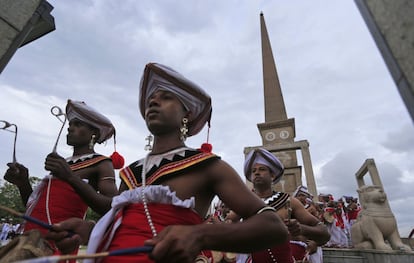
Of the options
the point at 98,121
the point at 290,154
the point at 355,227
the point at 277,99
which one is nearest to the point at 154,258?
the point at 98,121

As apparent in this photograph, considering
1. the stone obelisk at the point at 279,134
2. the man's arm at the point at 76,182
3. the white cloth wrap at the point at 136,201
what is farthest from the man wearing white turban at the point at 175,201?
the stone obelisk at the point at 279,134

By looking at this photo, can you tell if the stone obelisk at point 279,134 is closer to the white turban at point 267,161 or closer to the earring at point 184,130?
the white turban at point 267,161

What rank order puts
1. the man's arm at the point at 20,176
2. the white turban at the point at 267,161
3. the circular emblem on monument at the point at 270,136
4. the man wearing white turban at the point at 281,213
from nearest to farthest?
the man's arm at the point at 20,176
the man wearing white turban at the point at 281,213
the white turban at the point at 267,161
the circular emblem on monument at the point at 270,136

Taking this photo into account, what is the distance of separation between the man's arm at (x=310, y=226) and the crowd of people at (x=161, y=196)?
22 mm

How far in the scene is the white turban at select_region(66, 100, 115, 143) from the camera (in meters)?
2.95

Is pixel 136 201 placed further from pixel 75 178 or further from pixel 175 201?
pixel 75 178

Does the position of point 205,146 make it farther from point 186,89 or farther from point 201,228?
point 201,228

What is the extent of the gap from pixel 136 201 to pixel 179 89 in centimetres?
83

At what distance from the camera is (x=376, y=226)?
6.67m

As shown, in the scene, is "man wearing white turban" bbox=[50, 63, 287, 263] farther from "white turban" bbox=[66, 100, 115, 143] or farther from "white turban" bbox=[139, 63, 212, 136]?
"white turban" bbox=[66, 100, 115, 143]

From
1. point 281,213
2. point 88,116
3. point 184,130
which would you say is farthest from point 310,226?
point 88,116

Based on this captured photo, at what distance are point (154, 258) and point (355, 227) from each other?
8025 mm

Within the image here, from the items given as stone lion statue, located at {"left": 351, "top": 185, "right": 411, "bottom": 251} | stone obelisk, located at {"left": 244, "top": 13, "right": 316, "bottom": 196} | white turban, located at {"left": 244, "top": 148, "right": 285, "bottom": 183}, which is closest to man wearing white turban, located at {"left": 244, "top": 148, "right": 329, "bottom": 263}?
white turban, located at {"left": 244, "top": 148, "right": 285, "bottom": 183}

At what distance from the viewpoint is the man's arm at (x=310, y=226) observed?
2.97 meters
